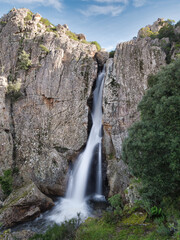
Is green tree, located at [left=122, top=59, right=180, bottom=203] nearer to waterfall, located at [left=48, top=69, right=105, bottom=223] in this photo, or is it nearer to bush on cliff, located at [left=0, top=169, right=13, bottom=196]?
waterfall, located at [left=48, top=69, right=105, bottom=223]

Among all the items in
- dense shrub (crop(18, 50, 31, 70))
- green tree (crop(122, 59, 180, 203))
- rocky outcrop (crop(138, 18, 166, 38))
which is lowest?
green tree (crop(122, 59, 180, 203))

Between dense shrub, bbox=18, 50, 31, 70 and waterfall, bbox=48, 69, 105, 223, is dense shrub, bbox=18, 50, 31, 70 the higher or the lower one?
the higher one

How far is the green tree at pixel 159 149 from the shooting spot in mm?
8258

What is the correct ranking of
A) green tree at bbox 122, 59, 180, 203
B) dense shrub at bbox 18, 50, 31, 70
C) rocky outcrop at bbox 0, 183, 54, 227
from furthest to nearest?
dense shrub at bbox 18, 50, 31, 70, rocky outcrop at bbox 0, 183, 54, 227, green tree at bbox 122, 59, 180, 203

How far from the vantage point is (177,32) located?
24.5 meters

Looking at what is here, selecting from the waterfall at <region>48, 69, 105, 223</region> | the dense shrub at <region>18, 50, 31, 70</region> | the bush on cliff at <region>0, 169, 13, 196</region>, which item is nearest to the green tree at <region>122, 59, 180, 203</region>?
the waterfall at <region>48, 69, 105, 223</region>

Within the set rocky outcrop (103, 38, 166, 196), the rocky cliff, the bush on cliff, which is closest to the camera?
rocky outcrop (103, 38, 166, 196)

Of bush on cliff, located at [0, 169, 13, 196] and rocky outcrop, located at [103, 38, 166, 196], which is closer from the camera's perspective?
rocky outcrop, located at [103, 38, 166, 196]

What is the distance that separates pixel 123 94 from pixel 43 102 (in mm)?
10833

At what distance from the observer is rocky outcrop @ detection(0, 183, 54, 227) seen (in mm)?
12953

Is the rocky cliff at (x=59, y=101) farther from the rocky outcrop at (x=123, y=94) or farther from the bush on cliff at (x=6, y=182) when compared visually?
the bush on cliff at (x=6, y=182)

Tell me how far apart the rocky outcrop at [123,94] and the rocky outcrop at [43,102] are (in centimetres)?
295

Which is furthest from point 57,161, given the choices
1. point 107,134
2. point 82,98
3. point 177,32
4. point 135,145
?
point 177,32

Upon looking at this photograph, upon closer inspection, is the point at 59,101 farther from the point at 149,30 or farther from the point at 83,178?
the point at 149,30
